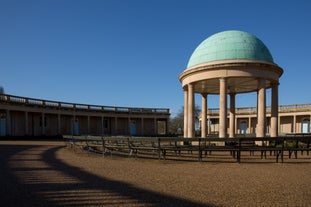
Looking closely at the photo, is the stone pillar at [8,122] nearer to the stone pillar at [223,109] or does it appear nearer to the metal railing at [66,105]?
the metal railing at [66,105]

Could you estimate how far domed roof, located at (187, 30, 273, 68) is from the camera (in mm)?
18938

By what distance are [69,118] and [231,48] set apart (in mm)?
34846

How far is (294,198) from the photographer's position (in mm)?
5578

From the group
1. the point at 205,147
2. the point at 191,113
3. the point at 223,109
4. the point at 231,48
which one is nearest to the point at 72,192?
the point at 205,147

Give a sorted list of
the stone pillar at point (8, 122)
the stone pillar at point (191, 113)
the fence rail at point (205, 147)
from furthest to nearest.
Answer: the stone pillar at point (8, 122)
the stone pillar at point (191, 113)
the fence rail at point (205, 147)

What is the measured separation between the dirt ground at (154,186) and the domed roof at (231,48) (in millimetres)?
11539

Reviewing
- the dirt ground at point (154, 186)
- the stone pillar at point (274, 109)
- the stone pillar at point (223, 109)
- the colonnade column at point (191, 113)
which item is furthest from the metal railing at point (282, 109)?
the dirt ground at point (154, 186)

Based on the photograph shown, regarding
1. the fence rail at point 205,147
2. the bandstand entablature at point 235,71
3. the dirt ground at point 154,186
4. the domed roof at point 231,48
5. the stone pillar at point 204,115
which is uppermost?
the domed roof at point 231,48

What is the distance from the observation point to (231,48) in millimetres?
19312

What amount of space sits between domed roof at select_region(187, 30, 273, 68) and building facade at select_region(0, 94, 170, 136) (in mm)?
27143

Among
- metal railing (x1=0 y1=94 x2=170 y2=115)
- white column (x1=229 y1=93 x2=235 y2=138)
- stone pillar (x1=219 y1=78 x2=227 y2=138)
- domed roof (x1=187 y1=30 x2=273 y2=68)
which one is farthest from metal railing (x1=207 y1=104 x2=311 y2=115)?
stone pillar (x1=219 y1=78 x2=227 y2=138)

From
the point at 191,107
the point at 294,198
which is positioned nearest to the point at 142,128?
the point at 191,107

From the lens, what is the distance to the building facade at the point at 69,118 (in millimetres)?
34344

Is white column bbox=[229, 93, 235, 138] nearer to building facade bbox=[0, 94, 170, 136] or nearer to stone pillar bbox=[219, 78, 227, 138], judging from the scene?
stone pillar bbox=[219, 78, 227, 138]
